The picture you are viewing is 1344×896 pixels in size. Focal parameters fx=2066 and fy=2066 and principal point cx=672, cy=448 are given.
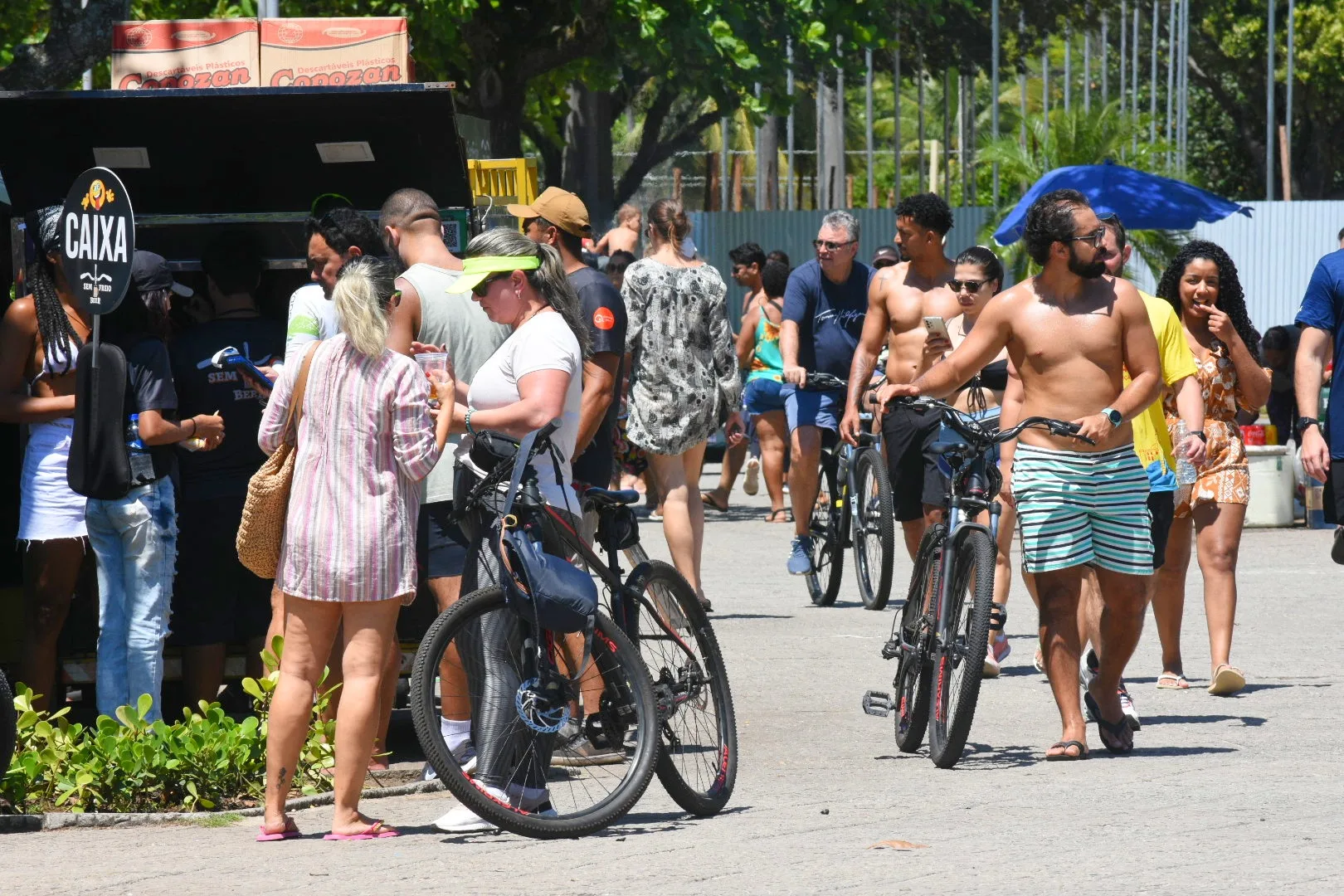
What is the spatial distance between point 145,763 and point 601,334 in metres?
2.16

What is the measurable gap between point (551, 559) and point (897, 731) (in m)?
1.96

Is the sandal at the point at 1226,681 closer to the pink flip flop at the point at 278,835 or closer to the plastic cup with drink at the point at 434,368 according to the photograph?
the plastic cup with drink at the point at 434,368

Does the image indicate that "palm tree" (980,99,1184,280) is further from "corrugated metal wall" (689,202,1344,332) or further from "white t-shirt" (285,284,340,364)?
"white t-shirt" (285,284,340,364)

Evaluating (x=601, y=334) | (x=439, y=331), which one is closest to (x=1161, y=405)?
(x=601, y=334)

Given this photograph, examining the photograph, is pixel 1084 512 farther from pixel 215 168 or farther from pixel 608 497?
pixel 215 168

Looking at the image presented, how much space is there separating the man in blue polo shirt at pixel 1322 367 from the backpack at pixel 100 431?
4285 mm

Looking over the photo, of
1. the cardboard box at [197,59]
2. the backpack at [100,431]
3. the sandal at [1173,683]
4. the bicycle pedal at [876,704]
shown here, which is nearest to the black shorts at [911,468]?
the sandal at [1173,683]

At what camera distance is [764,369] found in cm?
1446

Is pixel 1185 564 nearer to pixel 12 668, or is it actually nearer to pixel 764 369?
pixel 12 668

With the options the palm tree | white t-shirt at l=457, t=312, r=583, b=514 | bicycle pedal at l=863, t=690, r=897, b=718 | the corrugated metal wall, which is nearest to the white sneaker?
the palm tree

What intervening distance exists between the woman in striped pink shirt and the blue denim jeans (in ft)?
3.78

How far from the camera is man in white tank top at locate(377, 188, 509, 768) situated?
6.70 metres

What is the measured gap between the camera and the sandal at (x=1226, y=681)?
326 inches

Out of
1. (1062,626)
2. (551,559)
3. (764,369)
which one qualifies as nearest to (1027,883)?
(551,559)
